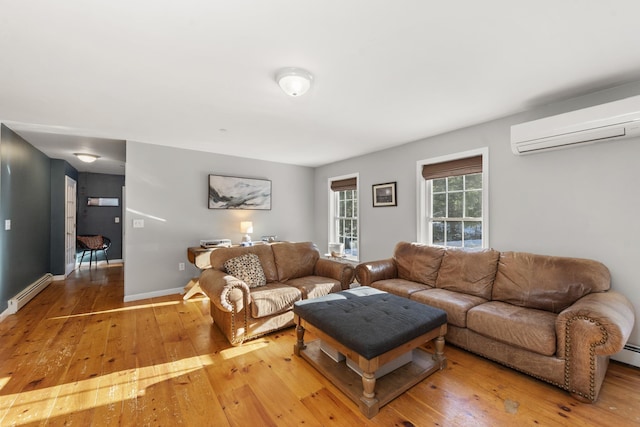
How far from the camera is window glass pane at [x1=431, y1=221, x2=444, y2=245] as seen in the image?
3.62 meters

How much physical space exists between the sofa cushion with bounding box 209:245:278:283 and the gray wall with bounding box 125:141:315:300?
1.40 meters

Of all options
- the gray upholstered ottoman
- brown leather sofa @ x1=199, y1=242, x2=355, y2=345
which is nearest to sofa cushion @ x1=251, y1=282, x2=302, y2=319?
brown leather sofa @ x1=199, y1=242, x2=355, y2=345

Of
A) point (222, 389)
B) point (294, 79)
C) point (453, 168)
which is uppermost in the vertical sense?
point (294, 79)

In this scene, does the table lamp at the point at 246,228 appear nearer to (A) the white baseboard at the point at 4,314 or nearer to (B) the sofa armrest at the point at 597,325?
(A) the white baseboard at the point at 4,314

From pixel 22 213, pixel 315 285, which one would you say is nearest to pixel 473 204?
pixel 315 285

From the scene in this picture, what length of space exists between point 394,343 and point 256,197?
12.7 ft

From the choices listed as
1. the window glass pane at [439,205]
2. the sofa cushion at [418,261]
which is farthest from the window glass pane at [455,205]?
the sofa cushion at [418,261]

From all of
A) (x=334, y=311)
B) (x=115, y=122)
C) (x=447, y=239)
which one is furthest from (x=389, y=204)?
(x=115, y=122)

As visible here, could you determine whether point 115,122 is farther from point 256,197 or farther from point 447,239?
point 447,239

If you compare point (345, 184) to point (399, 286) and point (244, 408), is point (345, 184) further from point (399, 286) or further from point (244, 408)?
point (244, 408)

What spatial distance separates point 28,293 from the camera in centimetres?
382

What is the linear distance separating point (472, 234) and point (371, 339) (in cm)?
228

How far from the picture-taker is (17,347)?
2498 millimetres

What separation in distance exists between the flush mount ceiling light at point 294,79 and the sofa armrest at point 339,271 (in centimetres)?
215
